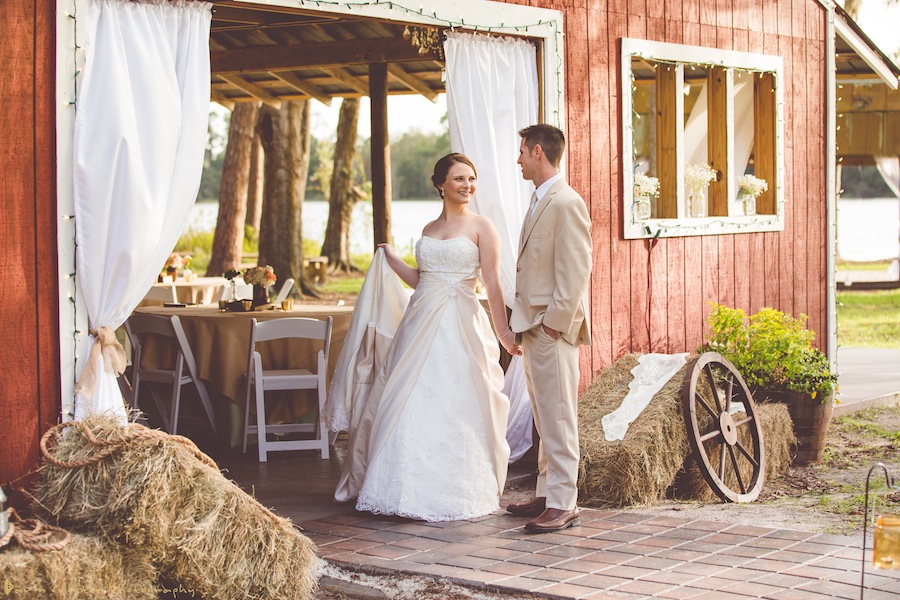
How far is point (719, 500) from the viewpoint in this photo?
730 cm

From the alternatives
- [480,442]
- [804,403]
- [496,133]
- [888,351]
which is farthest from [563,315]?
[888,351]

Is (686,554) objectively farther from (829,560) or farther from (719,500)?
(719,500)

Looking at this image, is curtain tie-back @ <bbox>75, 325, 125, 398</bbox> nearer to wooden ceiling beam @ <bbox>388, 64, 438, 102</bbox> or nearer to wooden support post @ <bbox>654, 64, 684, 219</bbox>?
wooden support post @ <bbox>654, 64, 684, 219</bbox>

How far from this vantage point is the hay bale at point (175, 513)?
15.3ft

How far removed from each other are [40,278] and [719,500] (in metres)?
4.25

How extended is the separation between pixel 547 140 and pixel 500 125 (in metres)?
1.41

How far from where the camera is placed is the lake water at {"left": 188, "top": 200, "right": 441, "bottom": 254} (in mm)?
32750

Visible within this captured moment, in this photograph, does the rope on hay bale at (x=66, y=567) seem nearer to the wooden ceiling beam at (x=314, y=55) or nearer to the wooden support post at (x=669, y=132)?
the wooden support post at (x=669, y=132)

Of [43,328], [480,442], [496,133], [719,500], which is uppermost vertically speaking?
[496,133]

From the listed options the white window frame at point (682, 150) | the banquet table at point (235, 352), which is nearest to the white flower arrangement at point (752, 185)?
the white window frame at point (682, 150)

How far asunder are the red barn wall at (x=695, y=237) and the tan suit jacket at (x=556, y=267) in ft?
6.60

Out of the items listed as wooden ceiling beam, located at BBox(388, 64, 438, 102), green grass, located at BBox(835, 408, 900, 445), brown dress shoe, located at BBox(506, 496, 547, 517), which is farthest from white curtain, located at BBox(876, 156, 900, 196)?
brown dress shoe, located at BBox(506, 496, 547, 517)

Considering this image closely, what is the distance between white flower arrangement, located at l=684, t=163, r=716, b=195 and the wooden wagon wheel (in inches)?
71.6

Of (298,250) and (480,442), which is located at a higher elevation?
(298,250)
